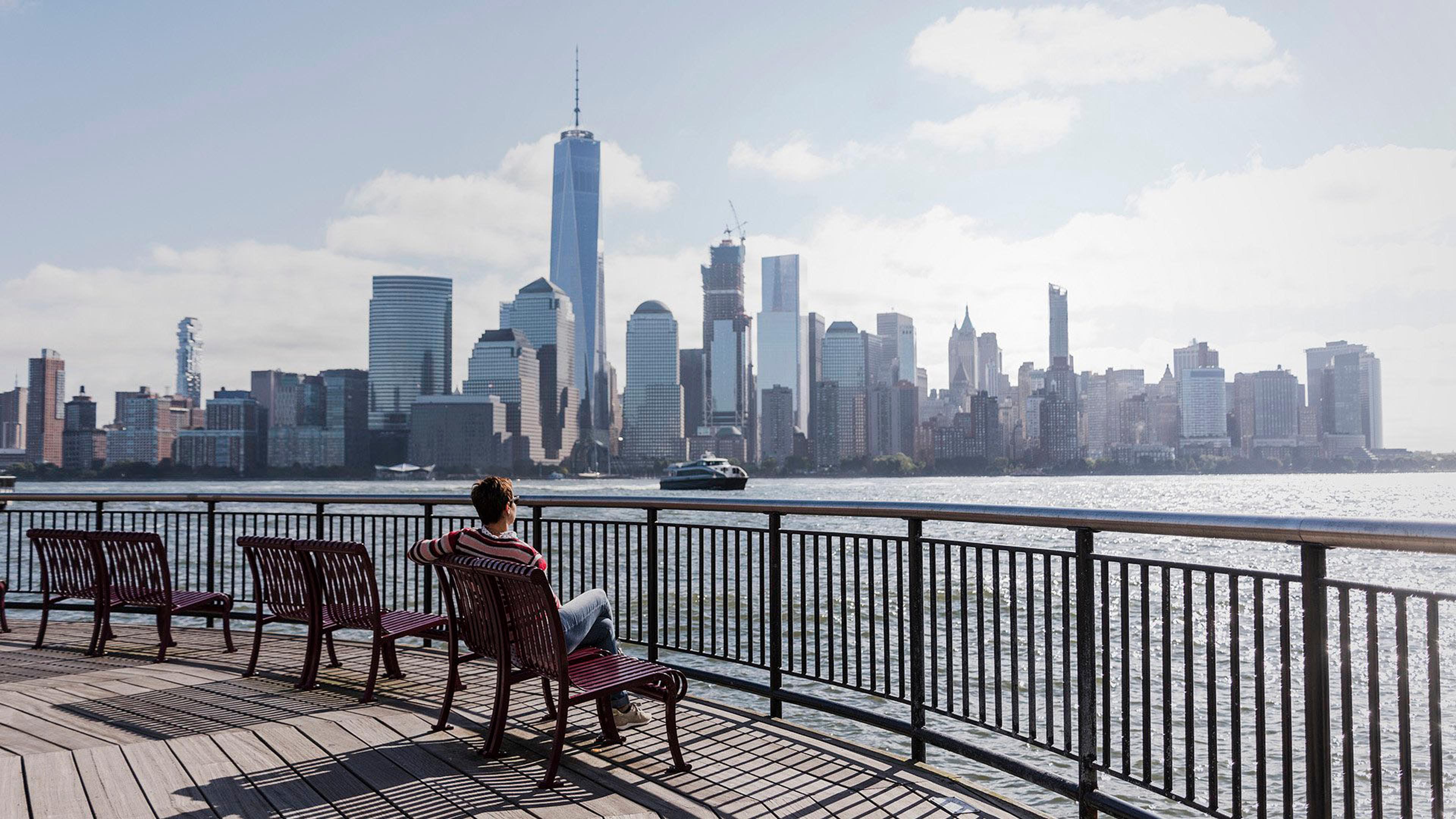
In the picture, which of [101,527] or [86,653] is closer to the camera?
[86,653]

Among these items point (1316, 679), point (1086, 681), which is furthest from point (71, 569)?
point (1316, 679)

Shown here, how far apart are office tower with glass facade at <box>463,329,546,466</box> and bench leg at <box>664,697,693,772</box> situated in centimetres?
14345

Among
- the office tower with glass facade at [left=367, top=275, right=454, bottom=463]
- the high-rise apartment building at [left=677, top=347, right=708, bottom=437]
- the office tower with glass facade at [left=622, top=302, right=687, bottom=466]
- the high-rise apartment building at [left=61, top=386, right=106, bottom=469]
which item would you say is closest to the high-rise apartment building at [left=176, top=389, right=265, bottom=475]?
the high-rise apartment building at [left=61, top=386, right=106, bottom=469]

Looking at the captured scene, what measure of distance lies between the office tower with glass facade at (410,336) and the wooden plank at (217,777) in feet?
549

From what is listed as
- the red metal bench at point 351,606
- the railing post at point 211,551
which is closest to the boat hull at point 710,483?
the railing post at point 211,551

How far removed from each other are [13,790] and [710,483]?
7617cm

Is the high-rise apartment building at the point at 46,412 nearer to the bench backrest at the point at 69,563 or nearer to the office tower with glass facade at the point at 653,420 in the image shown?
the office tower with glass facade at the point at 653,420

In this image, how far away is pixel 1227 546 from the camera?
5438cm

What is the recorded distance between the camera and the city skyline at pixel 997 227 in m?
51.0

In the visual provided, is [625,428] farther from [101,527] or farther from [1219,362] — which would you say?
[101,527]

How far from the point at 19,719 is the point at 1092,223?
435 ft

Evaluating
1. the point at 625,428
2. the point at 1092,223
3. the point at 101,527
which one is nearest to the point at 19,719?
the point at 101,527

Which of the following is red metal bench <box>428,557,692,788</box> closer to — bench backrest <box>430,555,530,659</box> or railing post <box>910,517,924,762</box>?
bench backrest <box>430,555,530,659</box>

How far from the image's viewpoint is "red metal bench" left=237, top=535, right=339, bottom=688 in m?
5.58
